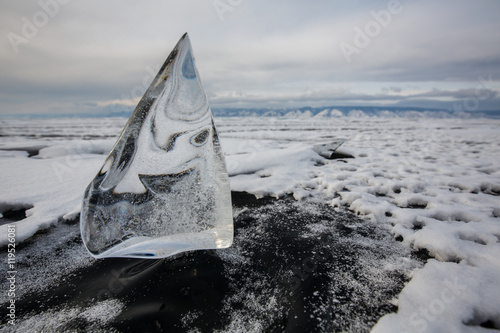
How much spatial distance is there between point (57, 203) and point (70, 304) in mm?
2115

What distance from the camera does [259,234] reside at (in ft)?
7.67

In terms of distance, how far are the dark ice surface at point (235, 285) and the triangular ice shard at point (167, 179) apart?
0.24 metres

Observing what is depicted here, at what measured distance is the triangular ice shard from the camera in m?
1.78

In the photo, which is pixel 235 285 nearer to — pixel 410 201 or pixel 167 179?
pixel 167 179

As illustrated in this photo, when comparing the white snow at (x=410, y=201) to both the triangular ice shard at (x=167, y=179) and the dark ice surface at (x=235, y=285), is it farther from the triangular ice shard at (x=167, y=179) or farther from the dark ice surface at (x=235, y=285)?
the triangular ice shard at (x=167, y=179)

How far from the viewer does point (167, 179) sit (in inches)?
73.2

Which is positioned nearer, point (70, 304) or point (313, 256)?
point (70, 304)

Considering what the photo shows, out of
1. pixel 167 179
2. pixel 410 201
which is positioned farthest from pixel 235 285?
pixel 410 201

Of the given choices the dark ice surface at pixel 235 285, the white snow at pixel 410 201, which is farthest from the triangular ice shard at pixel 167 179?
the white snow at pixel 410 201

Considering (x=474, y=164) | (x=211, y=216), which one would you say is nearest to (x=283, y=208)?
(x=211, y=216)

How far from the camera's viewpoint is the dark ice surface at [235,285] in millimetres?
1356

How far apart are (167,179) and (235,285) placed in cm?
95

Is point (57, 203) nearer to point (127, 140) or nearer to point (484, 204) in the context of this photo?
point (127, 140)

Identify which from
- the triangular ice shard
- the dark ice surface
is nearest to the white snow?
the dark ice surface
